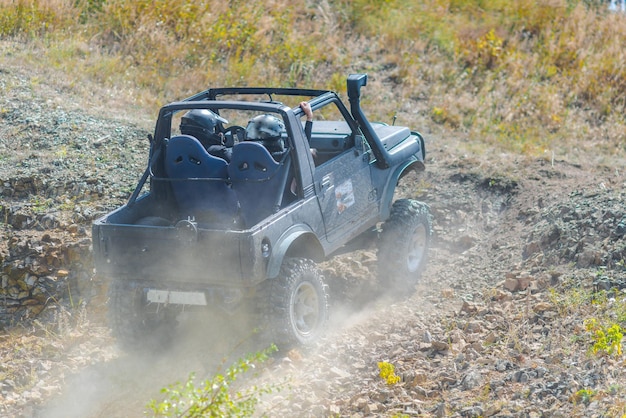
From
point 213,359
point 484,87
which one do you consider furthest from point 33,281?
point 484,87

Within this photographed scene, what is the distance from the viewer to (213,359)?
679 centimetres

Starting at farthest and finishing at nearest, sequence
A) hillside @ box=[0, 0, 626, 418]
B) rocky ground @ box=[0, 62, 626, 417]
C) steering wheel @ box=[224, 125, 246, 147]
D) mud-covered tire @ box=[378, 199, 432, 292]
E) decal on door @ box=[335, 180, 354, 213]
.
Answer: mud-covered tire @ box=[378, 199, 432, 292]
steering wheel @ box=[224, 125, 246, 147]
decal on door @ box=[335, 180, 354, 213]
hillside @ box=[0, 0, 626, 418]
rocky ground @ box=[0, 62, 626, 417]

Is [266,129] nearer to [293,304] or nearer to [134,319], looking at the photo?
[293,304]

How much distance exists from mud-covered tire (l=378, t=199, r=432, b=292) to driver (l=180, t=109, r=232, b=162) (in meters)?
1.72

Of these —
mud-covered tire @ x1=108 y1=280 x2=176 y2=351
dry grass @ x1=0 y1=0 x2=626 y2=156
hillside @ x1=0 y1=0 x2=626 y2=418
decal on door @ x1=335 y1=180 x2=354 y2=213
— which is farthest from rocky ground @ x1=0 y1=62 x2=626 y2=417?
dry grass @ x1=0 y1=0 x2=626 y2=156

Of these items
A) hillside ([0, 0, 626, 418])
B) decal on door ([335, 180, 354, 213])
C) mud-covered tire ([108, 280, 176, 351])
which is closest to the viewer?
hillside ([0, 0, 626, 418])

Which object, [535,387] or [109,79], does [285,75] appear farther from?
[535,387]

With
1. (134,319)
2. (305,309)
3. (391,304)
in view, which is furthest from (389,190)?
(134,319)

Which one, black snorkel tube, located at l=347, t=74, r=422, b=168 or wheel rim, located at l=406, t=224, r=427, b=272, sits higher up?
black snorkel tube, located at l=347, t=74, r=422, b=168

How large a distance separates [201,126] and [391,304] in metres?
2.34

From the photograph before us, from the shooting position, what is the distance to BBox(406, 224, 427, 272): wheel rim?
26.6 feet

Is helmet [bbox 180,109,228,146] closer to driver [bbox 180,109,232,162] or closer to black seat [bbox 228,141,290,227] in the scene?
driver [bbox 180,109,232,162]

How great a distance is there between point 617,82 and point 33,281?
386 inches

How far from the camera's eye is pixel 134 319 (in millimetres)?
6664
